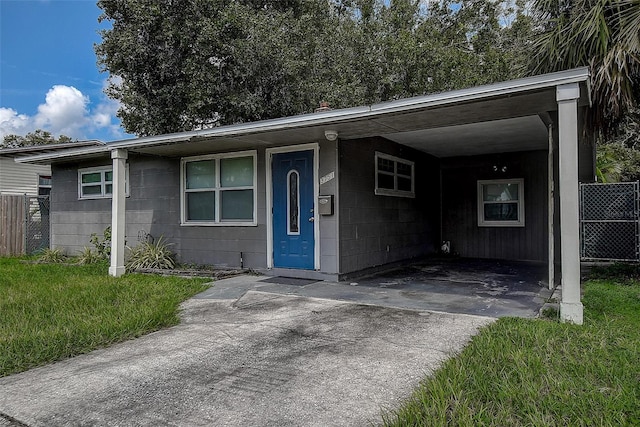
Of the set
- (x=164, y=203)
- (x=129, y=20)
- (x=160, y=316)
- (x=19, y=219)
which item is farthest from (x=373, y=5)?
(x=160, y=316)

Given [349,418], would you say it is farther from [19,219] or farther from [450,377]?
[19,219]

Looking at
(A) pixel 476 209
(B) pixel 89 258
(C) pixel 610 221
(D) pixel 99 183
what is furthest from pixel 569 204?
(D) pixel 99 183

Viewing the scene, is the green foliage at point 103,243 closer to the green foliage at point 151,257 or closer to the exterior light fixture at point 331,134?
the green foliage at point 151,257

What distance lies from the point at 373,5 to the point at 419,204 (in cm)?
932

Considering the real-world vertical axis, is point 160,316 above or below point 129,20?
below

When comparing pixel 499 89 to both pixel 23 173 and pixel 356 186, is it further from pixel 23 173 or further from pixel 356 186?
pixel 23 173

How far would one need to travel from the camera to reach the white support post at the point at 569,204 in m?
3.86

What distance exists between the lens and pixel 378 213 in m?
7.72

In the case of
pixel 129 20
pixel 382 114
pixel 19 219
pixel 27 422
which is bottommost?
pixel 27 422

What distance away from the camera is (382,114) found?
16.0 ft

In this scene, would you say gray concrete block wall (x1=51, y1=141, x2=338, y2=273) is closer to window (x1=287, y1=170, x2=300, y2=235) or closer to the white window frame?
the white window frame

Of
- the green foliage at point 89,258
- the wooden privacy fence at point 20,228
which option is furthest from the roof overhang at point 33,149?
the green foliage at point 89,258

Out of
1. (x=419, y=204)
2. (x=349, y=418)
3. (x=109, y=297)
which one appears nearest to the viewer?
(x=349, y=418)

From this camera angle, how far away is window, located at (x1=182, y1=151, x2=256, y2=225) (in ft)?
24.6
